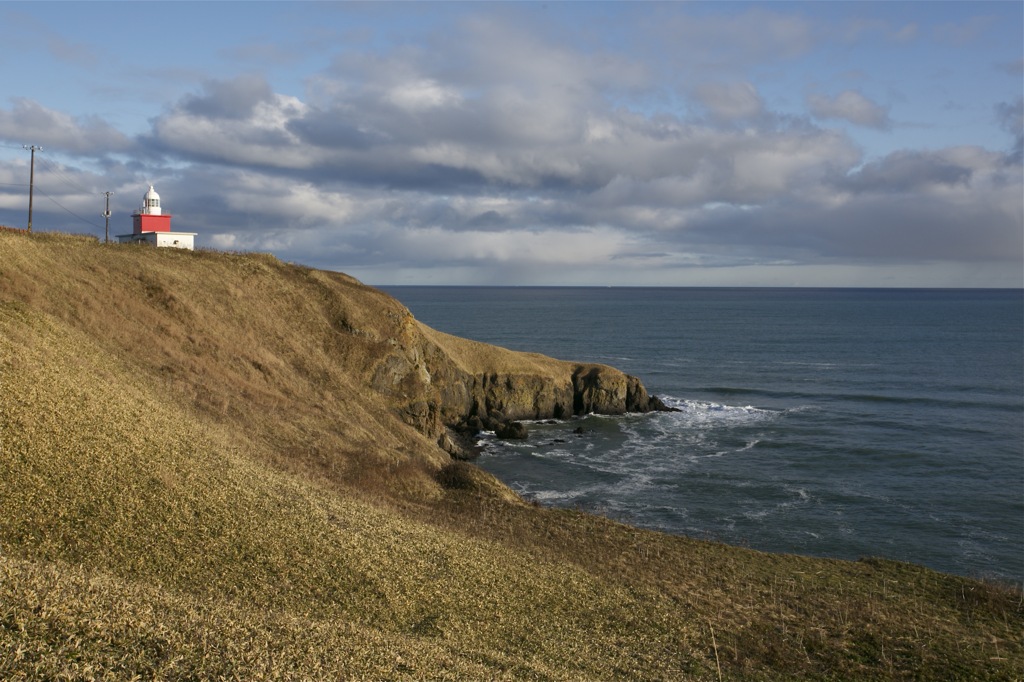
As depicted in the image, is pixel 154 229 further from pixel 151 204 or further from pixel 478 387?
pixel 478 387

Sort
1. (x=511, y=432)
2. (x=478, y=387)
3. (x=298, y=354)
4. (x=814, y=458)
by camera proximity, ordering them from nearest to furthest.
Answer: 1. (x=298, y=354)
2. (x=814, y=458)
3. (x=511, y=432)
4. (x=478, y=387)

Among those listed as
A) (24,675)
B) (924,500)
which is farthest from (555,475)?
(24,675)

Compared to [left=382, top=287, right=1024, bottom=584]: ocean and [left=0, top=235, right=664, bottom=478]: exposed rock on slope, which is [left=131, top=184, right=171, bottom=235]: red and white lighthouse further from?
[left=382, top=287, right=1024, bottom=584]: ocean

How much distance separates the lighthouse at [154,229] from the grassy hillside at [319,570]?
74.9ft

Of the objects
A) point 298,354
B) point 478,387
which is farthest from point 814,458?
point 298,354

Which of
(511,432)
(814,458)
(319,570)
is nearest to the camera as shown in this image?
(319,570)

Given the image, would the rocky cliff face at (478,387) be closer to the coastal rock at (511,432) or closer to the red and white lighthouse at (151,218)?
the coastal rock at (511,432)

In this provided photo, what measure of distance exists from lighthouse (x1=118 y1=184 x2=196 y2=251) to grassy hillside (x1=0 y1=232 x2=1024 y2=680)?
22.8 metres

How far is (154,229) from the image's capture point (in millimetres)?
65938

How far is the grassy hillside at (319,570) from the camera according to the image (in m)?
16.2

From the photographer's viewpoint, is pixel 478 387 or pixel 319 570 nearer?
pixel 319 570

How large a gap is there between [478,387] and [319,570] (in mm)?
47266

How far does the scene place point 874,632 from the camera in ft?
79.3

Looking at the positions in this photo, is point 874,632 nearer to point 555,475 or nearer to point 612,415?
point 555,475
